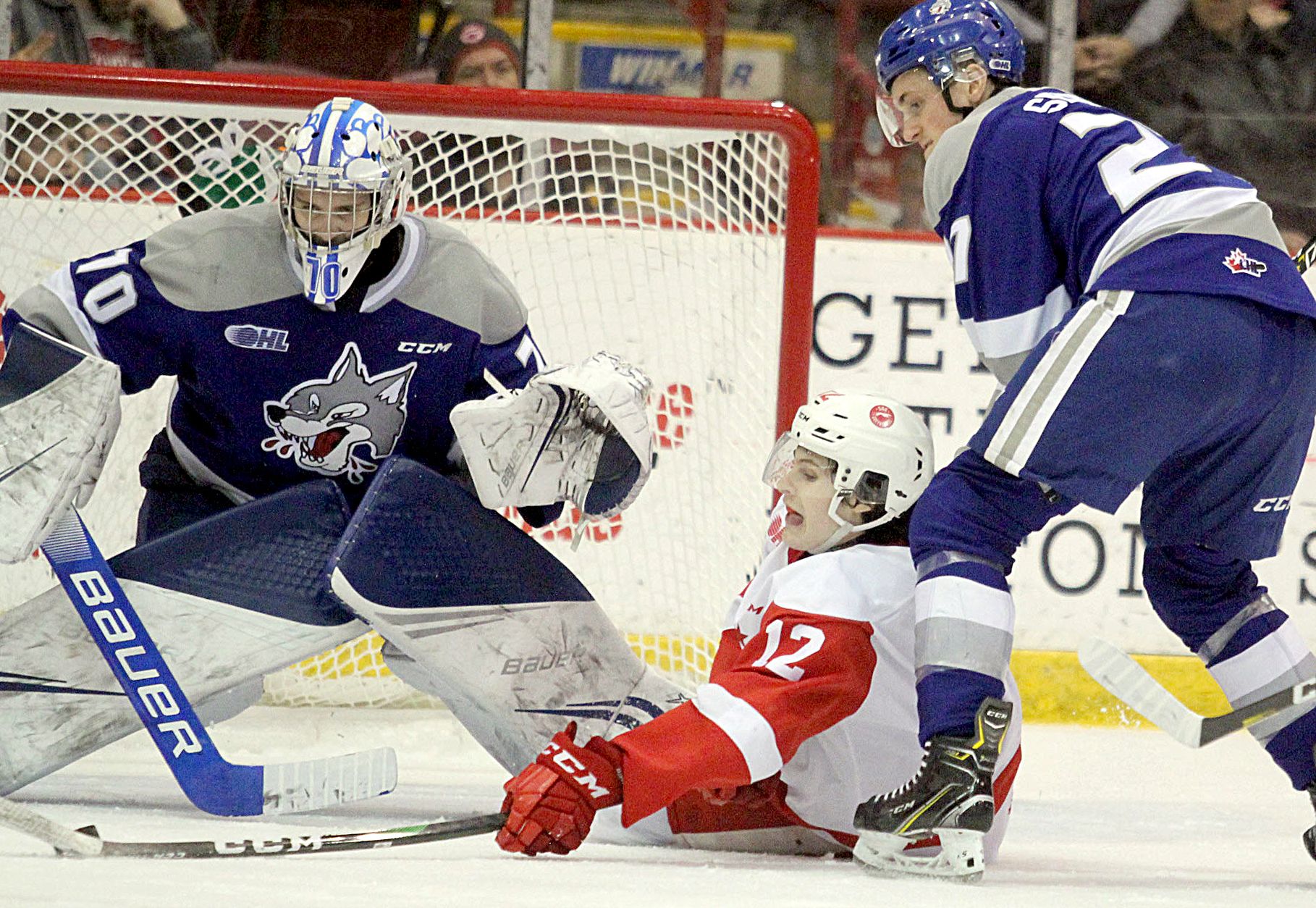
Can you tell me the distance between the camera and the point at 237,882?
1576 mm

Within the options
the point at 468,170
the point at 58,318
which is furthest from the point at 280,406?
the point at 468,170

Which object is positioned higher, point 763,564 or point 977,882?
point 763,564

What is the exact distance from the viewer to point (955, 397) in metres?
3.63

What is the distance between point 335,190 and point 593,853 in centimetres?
94

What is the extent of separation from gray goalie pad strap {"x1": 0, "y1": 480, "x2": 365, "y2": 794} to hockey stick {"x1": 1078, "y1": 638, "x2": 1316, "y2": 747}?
1001mm

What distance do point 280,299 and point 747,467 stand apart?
91 cm

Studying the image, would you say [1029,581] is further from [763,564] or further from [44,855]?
[44,855]

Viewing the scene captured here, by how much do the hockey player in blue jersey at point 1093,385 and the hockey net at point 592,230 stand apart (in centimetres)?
68

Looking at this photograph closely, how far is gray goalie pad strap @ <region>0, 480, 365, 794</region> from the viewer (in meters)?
2.22

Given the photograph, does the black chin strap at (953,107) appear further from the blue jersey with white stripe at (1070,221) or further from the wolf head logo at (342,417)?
the wolf head logo at (342,417)

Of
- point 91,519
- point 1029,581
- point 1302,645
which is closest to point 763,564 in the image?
point 1302,645

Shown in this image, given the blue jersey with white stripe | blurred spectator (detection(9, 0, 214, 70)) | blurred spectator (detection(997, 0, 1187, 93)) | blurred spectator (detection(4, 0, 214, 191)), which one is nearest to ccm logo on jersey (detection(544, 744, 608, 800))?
the blue jersey with white stripe

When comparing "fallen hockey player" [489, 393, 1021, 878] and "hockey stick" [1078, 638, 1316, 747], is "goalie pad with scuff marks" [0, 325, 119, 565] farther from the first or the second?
"hockey stick" [1078, 638, 1316, 747]

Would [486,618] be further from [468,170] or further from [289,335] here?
[468,170]
